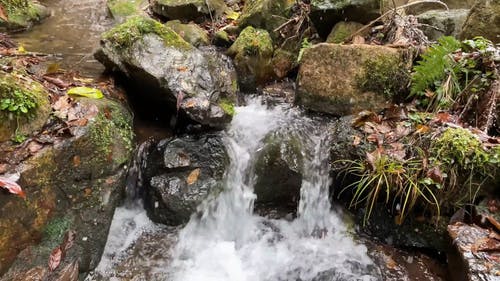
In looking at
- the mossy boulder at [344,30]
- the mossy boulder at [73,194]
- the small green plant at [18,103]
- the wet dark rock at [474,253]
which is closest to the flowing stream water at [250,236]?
the mossy boulder at [73,194]

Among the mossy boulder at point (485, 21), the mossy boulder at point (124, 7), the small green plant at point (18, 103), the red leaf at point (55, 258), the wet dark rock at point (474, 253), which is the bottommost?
the red leaf at point (55, 258)

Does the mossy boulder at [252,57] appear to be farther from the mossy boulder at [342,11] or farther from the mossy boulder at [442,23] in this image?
the mossy boulder at [442,23]

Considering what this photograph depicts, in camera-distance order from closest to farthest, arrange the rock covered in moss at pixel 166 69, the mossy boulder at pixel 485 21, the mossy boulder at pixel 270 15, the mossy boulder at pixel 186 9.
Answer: the rock covered in moss at pixel 166 69 → the mossy boulder at pixel 485 21 → the mossy boulder at pixel 270 15 → the mossy boulder at pixel 186 9

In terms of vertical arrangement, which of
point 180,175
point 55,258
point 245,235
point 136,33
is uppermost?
point 136,33

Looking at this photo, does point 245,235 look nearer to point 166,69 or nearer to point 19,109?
point 166,69

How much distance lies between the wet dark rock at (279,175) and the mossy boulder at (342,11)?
8.68ft

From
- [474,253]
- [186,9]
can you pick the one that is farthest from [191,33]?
[474,253]

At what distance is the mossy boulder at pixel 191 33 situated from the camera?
22.4 feet

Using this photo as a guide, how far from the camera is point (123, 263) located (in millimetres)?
4070

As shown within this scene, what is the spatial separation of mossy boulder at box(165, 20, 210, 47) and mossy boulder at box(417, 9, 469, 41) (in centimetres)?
379

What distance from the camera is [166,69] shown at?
4.82 metres

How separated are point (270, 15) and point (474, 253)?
5086mm

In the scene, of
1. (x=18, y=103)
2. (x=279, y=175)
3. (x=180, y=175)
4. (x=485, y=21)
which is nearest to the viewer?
(x=18, y=103)

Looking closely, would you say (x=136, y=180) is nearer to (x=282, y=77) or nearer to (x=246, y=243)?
(x=246, y=243)
